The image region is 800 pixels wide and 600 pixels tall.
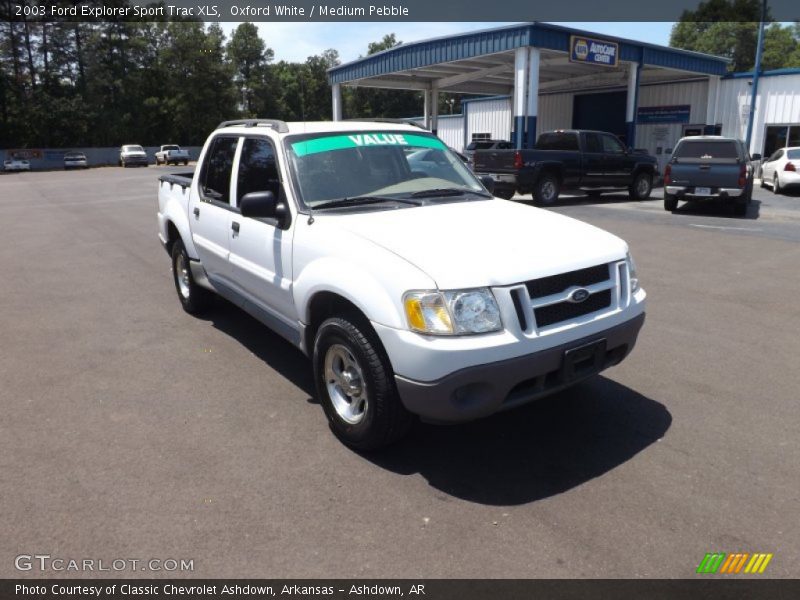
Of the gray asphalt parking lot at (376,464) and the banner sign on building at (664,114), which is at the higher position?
the banner sign on building at (664,114)

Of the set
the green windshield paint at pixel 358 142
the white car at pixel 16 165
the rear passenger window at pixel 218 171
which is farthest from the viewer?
the white car at pixel 16 165

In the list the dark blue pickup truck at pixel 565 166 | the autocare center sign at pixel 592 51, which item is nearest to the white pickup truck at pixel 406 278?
the dark blue pickup truck at pixel 565 166

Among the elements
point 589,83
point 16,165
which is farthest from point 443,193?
point 16,165

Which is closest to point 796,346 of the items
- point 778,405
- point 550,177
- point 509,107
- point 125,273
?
point 778,405

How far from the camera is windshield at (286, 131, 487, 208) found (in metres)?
4.35

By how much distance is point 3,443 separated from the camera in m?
3.92

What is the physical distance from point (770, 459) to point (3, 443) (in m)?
4.61

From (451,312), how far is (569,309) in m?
0.76

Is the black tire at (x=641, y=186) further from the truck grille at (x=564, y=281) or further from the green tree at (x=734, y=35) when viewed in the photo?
the green tree at (x=734, y=35)

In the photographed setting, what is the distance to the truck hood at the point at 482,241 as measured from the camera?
10.7ft

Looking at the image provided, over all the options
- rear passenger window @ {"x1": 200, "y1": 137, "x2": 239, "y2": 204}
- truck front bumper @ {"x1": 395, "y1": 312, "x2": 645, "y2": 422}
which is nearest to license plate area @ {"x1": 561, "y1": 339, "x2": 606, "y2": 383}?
truck front bumper @ {"x1": 395, "y1": 312, "x2": 645, "y2": 422}

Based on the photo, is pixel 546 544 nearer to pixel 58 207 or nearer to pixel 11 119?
pixel 58 207

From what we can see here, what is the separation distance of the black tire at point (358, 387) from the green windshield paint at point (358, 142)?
1.46m

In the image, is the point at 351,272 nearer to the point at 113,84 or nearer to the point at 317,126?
the point at 317,126
